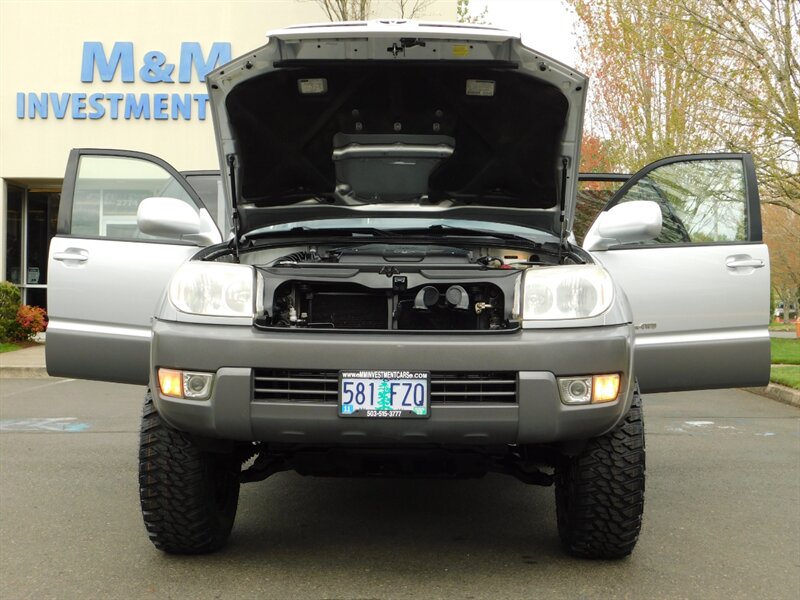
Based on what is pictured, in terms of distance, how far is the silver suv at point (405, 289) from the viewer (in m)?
3.30

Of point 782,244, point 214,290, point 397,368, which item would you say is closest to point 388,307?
point 397,368

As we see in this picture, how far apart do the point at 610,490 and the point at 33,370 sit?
9.96 m

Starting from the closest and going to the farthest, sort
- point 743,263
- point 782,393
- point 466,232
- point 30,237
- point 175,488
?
point 175,488 < point 466,232 < point 743,263 < point 782,393 < point 30,237

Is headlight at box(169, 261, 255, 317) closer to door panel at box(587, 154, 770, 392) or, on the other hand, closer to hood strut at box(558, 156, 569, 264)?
hood strut at box(558, 156, 569, 264)

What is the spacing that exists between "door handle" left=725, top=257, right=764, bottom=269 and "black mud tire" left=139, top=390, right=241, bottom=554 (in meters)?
2.82

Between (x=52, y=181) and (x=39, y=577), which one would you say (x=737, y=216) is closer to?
(x=39, y=577)

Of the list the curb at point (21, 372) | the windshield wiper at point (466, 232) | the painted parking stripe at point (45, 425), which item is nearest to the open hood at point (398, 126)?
the windshield wiper at point (466, 232)

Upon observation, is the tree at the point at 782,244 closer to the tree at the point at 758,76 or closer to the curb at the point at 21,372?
the tree at the point at 758,76

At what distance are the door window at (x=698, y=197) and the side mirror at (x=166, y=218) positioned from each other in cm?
237

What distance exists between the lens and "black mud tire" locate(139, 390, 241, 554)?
358 centimetres

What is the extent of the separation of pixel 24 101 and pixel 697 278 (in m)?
14.9

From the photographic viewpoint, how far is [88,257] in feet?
16.1

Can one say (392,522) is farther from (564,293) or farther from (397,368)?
(564,293)

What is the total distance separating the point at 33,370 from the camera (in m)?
12.0
